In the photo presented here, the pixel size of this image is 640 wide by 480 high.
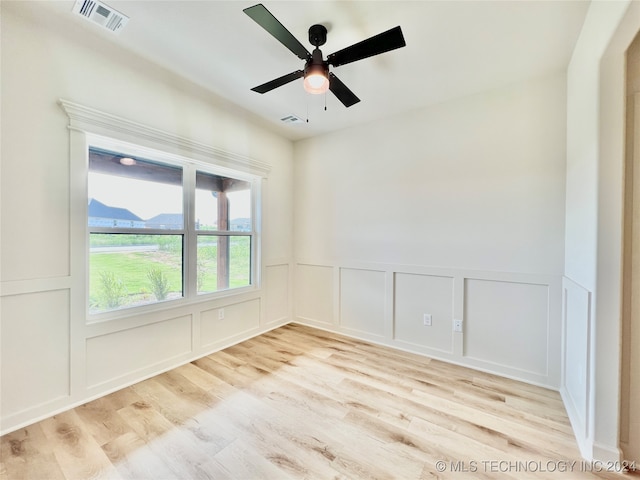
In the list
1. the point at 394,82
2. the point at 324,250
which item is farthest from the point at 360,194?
the point at 394,82

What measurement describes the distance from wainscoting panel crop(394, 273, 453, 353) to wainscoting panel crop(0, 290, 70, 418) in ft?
9.97

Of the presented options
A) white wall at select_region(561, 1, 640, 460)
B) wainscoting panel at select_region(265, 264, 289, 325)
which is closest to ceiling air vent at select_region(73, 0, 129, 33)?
wainscoting panel at select_region(265, 264, 289, 325)

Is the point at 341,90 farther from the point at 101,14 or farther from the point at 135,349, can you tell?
the point at 135,349

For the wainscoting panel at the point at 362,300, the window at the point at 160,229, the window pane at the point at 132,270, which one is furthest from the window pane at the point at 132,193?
the wainscoting panel at the point at 362,300

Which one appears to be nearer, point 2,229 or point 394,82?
point 2,229

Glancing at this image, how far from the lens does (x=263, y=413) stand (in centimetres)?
195

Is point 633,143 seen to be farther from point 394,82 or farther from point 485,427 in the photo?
point 485,427

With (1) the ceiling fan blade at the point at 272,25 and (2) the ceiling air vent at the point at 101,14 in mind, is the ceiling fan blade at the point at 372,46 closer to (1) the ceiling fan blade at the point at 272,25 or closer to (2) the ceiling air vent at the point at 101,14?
(1) the ceiling fan blade at the point at 272,25

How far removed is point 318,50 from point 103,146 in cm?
193

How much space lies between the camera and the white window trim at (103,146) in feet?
6.53

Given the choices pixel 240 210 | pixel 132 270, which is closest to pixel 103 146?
pixel 132 270

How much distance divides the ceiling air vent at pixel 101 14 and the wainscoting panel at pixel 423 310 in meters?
3.27

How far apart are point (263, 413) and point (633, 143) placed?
289 cm

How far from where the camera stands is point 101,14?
5.87 ft
